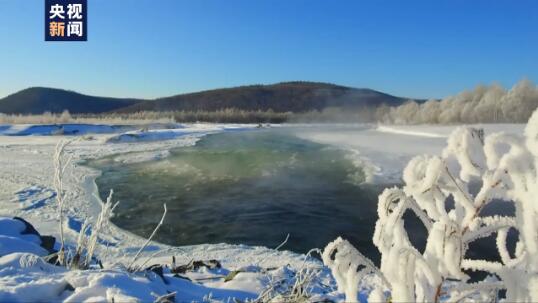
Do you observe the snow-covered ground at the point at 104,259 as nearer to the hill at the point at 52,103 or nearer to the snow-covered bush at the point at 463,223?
the snow-covered bush at the point at 463,223

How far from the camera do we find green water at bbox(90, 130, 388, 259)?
6246mm

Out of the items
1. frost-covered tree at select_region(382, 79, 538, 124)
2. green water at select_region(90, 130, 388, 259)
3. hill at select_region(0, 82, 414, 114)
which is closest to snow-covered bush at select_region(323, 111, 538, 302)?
green water at select_region(90, 130, 388, 259)

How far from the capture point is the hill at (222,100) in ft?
393

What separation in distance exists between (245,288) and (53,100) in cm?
13753

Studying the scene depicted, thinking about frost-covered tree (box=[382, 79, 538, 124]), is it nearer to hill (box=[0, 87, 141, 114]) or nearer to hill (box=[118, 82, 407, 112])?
hill (box=[118, 82, 407, 112])

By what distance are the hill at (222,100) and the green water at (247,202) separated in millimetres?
110028

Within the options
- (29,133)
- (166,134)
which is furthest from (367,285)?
(29,133)

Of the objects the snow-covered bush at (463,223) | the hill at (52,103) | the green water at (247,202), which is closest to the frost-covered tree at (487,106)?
the green water at (247,202)

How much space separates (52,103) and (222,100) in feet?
169

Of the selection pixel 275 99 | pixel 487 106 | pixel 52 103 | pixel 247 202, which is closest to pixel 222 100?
pixel 275 99

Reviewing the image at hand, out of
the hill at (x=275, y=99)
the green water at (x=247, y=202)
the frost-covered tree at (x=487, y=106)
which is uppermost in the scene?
the hill at (x=275, y=99)

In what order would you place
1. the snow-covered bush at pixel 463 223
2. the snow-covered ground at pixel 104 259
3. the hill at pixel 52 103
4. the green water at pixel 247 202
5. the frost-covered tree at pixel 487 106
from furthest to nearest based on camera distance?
the hill at pixel 52 103 → the frost-covered tree at pixel 487 106 → the green water at pixel 247 202 → the snow-covered ground at pixel 104 259 → the snow-covered bush at pixel 463 223

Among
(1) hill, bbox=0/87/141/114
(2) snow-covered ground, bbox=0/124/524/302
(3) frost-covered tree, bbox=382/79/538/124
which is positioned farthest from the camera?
(1) hill, bbox=0/87/141/114

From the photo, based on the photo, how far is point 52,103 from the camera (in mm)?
121000
